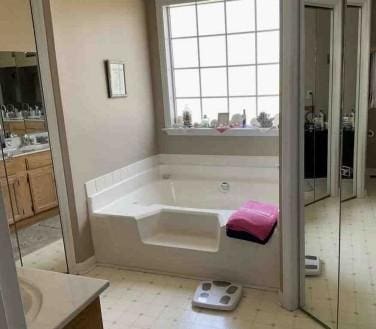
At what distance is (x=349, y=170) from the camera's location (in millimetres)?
1985

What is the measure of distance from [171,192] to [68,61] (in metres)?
1.74

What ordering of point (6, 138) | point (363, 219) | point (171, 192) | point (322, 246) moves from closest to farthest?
point (363, 219), point (322, 246), point (6, 138), point (171, 192)

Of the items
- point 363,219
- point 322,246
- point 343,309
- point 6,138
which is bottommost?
point 343,309

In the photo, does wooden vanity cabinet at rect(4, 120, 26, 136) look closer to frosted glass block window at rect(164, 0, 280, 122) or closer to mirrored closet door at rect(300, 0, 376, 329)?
frosted glass block window at rect(164, 0, 280, 122)

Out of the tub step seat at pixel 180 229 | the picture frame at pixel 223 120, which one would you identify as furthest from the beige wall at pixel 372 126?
the picture frame at pixel 223 120

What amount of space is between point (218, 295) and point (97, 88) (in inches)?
77.8

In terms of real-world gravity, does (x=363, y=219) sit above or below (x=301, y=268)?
above

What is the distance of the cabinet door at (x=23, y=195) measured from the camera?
299 cm

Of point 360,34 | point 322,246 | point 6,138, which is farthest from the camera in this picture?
point 6,138

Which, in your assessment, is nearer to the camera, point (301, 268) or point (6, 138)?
point (301, 268)

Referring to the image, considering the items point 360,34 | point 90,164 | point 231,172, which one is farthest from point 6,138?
point 360,34

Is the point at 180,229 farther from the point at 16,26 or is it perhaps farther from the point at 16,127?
the point at 16,26

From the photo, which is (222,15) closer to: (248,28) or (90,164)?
(248,28)

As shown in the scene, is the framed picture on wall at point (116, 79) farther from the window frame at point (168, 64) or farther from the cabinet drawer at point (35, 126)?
the cabinet drawer at point (35, 126)
